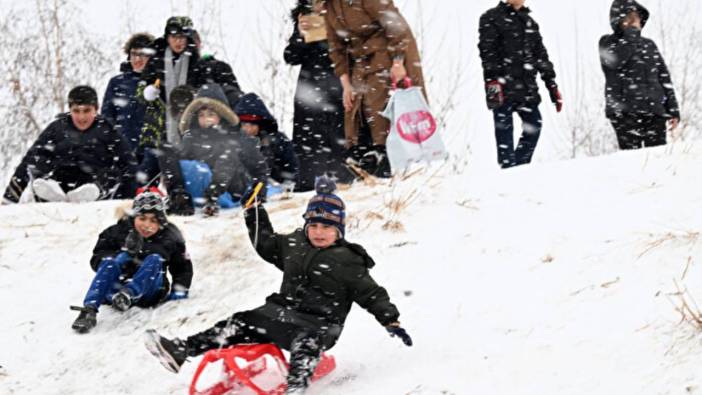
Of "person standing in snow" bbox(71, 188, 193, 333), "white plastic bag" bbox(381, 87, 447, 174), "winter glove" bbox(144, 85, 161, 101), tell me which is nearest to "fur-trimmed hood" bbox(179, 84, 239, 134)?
"winter glove" bbox(144, 85, 161, 101)

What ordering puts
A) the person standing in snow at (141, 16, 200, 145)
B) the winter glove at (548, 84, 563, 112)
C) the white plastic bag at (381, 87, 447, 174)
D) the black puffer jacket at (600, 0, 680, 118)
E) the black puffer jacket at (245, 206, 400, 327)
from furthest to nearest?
the person standing in snow at (141, 16, 200, 145) < the winter glove at (548, 84, 563, 112) < the black puffer jacket at (600, 0, 680, 118) < the white plastic bag at (381, 87, 447, 174) < the black puffer jacket at (245, 206, 400, 327)

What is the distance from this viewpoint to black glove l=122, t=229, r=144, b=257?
19.0 feet

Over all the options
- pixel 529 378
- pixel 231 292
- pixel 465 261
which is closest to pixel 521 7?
pixel 465 261

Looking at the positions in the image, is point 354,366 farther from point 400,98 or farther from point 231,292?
point 400,98

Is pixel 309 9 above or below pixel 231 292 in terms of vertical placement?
above

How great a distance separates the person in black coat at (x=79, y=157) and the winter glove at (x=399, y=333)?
14.5ft

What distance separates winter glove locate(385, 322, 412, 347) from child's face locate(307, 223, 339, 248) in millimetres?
687

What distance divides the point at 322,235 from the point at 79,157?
391cm

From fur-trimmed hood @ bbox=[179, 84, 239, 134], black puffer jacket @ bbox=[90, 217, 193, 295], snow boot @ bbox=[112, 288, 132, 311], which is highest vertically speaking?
fur-trimmed hood @ bbox=[179, 84, 239, 134]

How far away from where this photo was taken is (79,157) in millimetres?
7758

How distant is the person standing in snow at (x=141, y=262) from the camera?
18.2ft

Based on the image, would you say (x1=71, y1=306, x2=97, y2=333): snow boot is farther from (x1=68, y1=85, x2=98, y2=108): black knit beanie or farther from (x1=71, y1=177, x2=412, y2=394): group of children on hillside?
(x1=68, y1=85, x2=98, y2=108): black knit beanie

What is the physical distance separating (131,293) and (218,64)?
363cm

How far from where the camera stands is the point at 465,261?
5.29 meters
